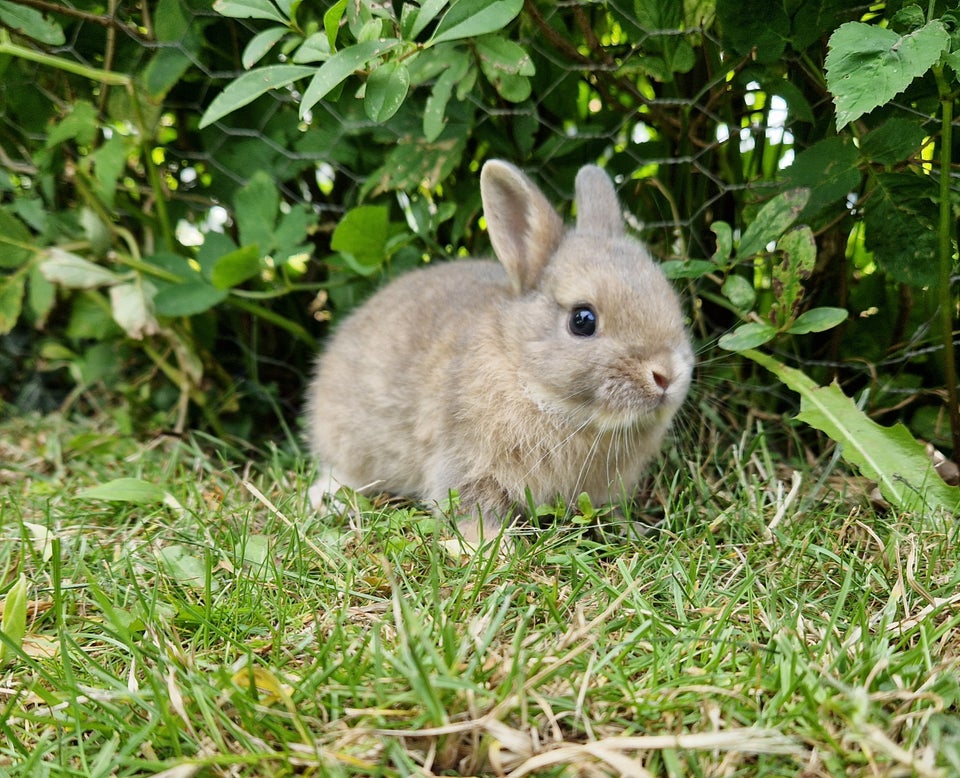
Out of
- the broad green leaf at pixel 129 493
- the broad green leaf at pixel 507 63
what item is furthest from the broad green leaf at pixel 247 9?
the broad green leaf at pixel 129 493

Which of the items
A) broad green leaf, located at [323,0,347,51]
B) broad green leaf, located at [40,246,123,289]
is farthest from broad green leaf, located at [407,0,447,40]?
broad green leaf, located at [40,246,123,289]

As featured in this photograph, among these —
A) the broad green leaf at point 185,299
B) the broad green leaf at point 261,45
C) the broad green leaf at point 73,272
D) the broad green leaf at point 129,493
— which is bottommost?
A: the broad green leaf at point 129,493

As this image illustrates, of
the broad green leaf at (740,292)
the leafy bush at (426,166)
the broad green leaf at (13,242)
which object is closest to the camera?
the leafy bush at (426,166)

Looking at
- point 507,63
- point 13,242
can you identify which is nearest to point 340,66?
point 507,63

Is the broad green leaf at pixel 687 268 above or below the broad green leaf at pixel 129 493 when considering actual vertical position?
above

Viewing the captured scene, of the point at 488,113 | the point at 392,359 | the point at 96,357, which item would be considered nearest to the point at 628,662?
the point at 392,359

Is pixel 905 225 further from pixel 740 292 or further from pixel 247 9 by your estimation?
pixel 247 9

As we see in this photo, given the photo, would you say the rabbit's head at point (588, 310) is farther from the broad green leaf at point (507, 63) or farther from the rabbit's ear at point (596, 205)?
the broad green leaf at point (507, 63)
